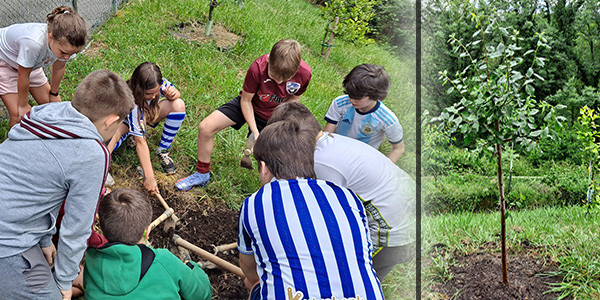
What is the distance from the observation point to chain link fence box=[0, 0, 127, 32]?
12.9ft

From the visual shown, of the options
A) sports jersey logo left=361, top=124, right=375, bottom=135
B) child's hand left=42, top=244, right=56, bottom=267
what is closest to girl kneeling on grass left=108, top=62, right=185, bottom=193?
child's hand left=42, top=244, right=56, bottom=267

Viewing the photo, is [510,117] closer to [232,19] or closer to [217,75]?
[217,75]

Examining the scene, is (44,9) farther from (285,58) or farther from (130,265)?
(130,265)

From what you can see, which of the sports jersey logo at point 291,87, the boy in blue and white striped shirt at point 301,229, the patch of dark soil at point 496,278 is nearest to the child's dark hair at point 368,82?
the sports jersey logo at point 291,87

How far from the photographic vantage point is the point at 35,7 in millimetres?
4426

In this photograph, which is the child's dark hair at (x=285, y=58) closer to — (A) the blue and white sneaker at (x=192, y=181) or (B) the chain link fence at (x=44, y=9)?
(A) the blue and white sneaker at (x=192, y=181)

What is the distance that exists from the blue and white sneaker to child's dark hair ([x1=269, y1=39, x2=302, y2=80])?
1043mm

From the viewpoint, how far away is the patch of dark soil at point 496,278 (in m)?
2.86

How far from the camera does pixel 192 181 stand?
3.55 meters

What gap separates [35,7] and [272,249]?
13.1ft

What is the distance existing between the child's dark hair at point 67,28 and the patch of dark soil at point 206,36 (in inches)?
132

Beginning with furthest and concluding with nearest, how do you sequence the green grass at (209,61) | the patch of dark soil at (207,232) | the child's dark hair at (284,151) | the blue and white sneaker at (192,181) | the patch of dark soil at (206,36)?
the patch of dark soil at (206,36), the green grass at (209,61), the blue and white sneaker at (192,181), the patch of dark soil at (207,232), the child's dark hair at (284,151)

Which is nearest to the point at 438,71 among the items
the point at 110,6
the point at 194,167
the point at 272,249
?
the point at 272,249

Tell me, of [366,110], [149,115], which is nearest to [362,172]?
[366,110]
